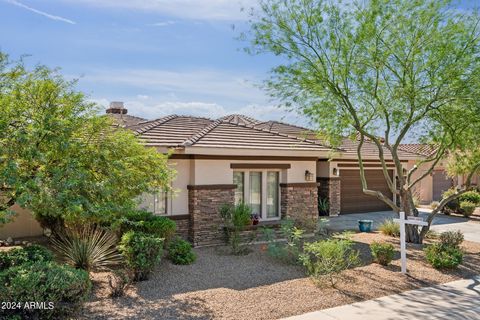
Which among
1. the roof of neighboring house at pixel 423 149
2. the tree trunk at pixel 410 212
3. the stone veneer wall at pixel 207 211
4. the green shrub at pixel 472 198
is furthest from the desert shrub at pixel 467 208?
the stone veneer wall at pixel 207 211

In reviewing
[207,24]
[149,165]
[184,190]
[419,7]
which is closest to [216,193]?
[184,190]

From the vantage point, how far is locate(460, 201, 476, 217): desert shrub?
867 inches

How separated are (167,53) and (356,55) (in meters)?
5.62

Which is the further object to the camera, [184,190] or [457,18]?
[184,190]

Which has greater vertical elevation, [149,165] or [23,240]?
[149,165]

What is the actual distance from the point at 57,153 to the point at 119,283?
2.73 m

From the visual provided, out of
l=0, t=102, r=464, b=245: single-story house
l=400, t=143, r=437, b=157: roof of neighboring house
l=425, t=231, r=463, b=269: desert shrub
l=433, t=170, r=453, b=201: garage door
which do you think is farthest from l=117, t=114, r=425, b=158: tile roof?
l=433, t=170, r=453, b=201: garage door

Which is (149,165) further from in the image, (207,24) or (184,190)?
(207,24)

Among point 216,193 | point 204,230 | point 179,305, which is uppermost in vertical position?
point 216,193

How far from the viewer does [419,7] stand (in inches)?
460

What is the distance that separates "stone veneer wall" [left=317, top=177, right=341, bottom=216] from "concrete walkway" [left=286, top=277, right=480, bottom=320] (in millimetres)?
11293

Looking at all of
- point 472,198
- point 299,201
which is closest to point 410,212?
point 299,201

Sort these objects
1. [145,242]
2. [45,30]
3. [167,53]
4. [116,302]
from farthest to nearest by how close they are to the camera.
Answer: [167,53] < [45,30] < [145,242] < [116,302]

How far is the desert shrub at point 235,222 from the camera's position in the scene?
1195cm
